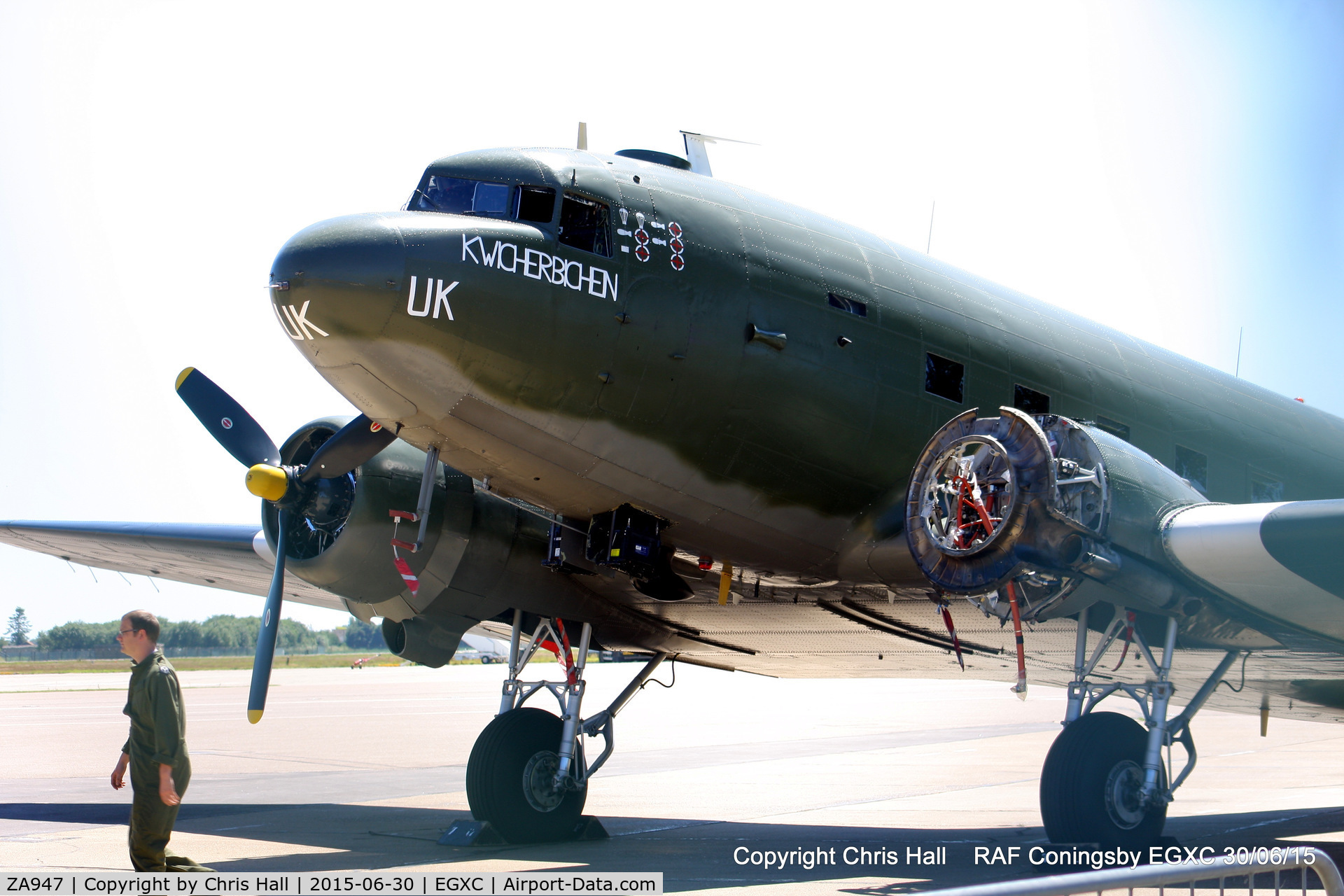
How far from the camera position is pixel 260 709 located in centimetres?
998

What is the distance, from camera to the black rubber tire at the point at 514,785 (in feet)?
35.3

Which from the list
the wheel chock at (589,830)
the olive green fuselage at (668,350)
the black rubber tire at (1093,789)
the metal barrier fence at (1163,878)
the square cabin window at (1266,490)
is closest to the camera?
the metal barrier fence at (1163,878)

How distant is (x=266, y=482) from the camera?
10.1m

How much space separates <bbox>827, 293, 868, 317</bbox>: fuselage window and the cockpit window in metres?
2.84

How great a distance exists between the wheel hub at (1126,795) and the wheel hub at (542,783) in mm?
4997

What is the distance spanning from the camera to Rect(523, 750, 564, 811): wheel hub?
36.1ft

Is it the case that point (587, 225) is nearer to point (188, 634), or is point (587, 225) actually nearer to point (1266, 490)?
point (1266, 490)

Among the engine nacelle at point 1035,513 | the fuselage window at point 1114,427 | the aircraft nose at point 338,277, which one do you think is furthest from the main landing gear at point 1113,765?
the aircraft nose at point 338,277

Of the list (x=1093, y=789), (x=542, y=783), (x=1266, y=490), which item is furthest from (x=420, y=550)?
(x=1266, y=490)

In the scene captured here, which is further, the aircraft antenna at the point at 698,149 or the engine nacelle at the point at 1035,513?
the aircraft antenna at the point at 698,149

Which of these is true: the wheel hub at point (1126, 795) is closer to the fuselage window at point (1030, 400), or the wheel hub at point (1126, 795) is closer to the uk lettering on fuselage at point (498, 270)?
the fuselage window at point (1030, 400)

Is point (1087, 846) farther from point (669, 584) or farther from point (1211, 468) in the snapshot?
point (1211, 468)

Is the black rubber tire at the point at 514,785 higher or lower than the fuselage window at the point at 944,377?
lower

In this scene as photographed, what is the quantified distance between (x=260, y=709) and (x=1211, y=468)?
982cm
